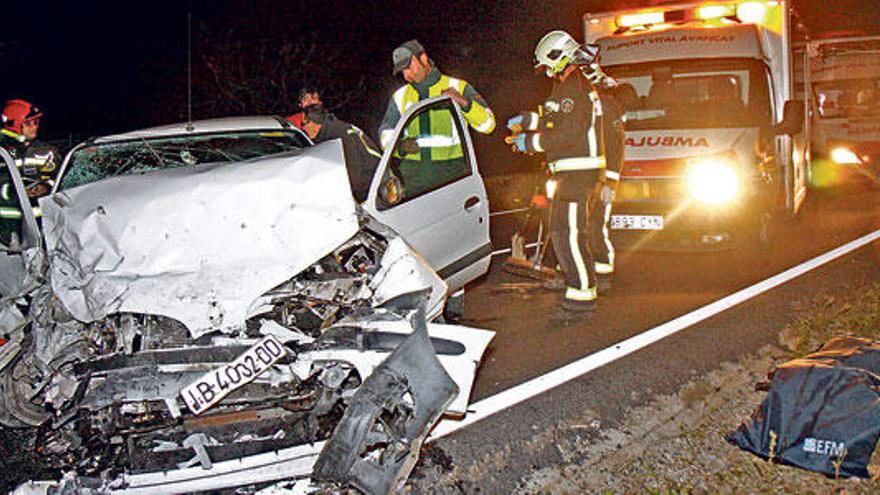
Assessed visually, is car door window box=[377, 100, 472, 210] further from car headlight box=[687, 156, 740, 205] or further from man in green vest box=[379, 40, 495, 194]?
car headlight box=[687, 156, 740, 205]

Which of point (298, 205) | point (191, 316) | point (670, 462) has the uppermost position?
point (298, 205)

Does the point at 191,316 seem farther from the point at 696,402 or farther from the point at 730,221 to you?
the point at 730,221

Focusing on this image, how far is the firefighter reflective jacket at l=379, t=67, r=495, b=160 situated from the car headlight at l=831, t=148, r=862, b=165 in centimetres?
959

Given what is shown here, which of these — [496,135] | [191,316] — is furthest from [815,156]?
[191,316]

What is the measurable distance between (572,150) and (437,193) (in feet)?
5.50

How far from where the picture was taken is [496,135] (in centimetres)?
2328

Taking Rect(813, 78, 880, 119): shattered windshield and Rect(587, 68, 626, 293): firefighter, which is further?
Rect(813, 78, 880, 119): shattered windshield

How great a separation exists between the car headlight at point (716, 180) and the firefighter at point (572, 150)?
1.63 m

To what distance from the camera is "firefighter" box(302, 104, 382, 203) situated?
18.9 ft

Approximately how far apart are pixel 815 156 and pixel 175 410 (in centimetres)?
1316

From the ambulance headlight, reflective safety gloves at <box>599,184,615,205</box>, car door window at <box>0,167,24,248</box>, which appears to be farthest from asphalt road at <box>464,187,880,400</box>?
car door window at <box>0,167,24,248</box>

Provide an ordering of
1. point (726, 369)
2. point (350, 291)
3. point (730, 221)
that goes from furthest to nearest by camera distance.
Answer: point (730, 221) → point (726, 369) → point (350, 291)

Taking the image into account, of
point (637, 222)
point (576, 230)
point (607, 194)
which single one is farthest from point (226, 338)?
point (637, 222)

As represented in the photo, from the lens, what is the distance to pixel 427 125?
6.11 meters
